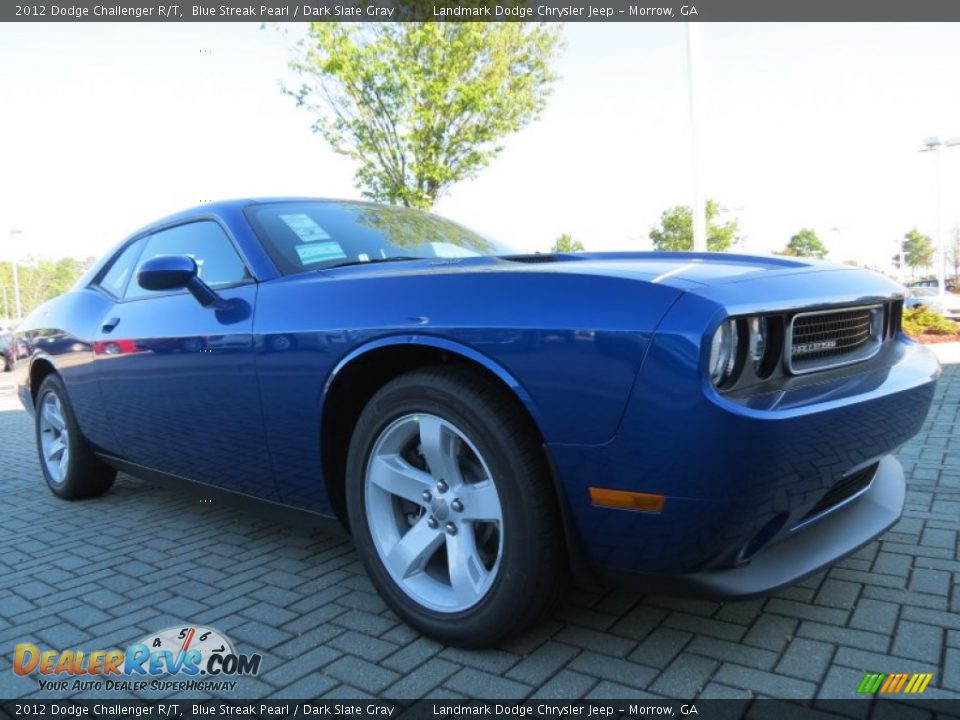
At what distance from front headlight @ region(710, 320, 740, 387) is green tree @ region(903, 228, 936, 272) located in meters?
75.5

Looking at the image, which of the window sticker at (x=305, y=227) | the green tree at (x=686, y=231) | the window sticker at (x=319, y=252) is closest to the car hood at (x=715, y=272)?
the window sticker at (x=319, y=252)

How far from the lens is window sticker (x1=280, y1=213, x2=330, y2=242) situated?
9.55 feet

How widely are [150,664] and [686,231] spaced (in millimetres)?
33151

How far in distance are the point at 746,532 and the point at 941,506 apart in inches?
83.9

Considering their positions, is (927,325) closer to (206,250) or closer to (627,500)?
(206,250)

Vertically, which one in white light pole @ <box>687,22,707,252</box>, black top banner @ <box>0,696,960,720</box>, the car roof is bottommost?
black top banner @ <box>0,696,960,720</box>

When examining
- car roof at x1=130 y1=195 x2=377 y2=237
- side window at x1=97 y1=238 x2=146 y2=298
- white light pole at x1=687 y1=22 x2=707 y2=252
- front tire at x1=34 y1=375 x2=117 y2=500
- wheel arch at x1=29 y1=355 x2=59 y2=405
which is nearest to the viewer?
car roof at x1=130 y1=195 x2=377 y2=237

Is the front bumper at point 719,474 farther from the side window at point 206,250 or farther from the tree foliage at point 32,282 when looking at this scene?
the tree foliage at point 32,282

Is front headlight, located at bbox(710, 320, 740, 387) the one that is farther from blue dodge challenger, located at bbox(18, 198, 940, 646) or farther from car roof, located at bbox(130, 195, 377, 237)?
car roof, located at bbox(130, 195, 377, 237)

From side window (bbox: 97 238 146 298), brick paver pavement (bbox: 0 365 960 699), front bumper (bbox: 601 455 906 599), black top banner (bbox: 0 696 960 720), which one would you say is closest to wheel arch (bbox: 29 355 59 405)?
side window (bbox: 97 238 146 298)

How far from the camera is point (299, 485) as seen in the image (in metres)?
2.56

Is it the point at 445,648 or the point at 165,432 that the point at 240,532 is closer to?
the point at 165,432

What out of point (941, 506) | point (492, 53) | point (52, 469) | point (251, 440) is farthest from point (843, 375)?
point (492, 53)

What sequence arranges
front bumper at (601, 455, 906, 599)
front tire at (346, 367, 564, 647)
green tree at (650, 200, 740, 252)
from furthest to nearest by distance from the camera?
green tree at (650, 200, 740, 252), front tire at (346, 367, 564, 647), front bumper at (601, 455, 906, 599)
